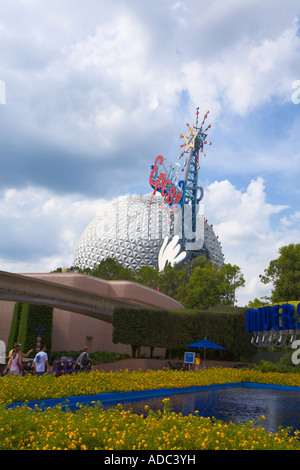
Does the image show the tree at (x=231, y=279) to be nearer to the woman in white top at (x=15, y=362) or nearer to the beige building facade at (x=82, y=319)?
the beige building facade at (x=82, y=319)

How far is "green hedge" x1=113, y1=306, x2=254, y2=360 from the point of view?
89.2 feet

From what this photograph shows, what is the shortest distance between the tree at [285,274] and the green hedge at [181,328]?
22.1ft

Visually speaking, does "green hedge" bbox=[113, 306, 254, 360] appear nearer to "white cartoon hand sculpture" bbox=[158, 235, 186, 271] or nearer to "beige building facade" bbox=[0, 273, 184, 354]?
"beige building facade" bbox=[0, 273, 184, 354]

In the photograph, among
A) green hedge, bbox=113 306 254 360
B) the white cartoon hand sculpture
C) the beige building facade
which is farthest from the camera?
the white cartoon hand sculpture

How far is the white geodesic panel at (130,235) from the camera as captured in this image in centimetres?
5572

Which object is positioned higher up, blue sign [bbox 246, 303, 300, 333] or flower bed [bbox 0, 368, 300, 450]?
blue sign [bbox 246, 303, 300, 333]

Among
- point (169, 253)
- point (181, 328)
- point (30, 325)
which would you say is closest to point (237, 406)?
point (30, 325)

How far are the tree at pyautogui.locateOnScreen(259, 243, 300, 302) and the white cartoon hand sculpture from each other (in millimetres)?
13906

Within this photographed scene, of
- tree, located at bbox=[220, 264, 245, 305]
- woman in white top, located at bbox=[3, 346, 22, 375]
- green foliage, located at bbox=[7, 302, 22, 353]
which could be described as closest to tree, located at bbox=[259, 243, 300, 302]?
tree, located at bbox=[220, 264, 245, 305]

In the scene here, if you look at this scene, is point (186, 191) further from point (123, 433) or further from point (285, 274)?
point (123, 433)

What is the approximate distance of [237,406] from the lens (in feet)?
44.6

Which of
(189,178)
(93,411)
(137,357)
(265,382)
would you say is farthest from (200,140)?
(93,411)

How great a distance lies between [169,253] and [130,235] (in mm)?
6092
